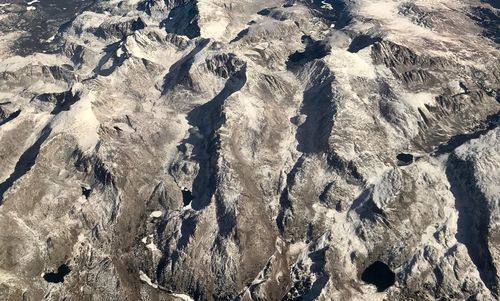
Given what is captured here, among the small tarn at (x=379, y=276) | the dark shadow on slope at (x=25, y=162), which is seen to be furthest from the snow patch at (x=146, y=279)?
the small tarn at (x=379, y=276)

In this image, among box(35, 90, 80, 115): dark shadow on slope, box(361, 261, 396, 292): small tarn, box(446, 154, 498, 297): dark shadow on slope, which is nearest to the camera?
box(446, 154, 498, 297): dark shadow on slope

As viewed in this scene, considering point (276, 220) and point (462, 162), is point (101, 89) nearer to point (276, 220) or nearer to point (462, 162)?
point (276, 220)

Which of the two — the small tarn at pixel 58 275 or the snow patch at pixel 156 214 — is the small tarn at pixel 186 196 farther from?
the small tarn at pixel 58 275

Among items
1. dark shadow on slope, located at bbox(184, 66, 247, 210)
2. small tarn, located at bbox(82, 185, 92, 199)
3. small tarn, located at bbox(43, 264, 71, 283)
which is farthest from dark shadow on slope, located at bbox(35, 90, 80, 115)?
small tarn, located at bbox(43, 264, 71, 283)

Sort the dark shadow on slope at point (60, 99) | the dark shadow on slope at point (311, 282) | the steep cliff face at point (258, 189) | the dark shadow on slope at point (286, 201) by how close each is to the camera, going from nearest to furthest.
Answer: the dark shadow on slope at point (311, 282) < the steep cliff face at point (258, 189) < the dark shadow on slope at point (286, 201) < the dark shadow on slope at point (60, 99)

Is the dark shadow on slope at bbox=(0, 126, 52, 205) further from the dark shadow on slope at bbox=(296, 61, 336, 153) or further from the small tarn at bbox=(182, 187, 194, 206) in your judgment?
the dark shadow on slope at bbox=(296, 61, 336, 153)
